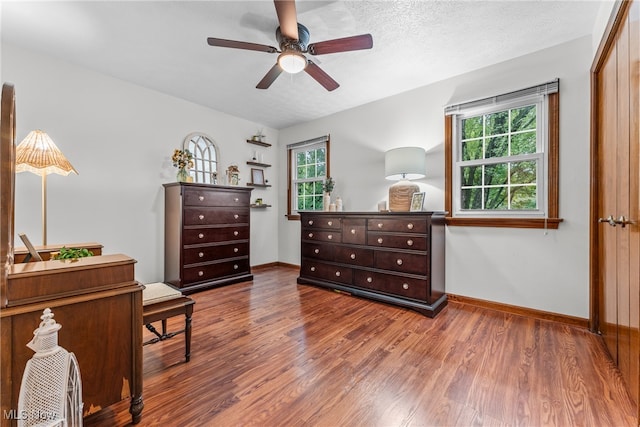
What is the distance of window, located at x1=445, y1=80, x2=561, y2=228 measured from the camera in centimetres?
244

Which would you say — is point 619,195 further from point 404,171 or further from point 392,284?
point 392,284

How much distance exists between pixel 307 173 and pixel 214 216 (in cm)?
178

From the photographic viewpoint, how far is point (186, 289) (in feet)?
10.3

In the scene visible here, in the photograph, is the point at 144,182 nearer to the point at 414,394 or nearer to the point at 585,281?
the point at 414,394

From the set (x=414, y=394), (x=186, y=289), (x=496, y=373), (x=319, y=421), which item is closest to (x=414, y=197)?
(x=496, y=373)

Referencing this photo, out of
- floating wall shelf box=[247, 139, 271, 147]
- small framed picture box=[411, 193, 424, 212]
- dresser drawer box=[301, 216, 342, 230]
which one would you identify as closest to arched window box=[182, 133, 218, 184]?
floating wall shelf box=[247, 139, 271, 147]

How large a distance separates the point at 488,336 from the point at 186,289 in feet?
10.3

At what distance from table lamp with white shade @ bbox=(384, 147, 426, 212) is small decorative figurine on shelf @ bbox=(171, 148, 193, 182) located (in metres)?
2.52

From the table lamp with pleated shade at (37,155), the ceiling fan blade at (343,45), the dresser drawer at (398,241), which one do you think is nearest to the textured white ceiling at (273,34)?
the ceiling fan blade at (343,45)

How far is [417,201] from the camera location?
296 cm

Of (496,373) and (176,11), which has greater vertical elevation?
(176,11)

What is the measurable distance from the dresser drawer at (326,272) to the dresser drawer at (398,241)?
49 centimetres

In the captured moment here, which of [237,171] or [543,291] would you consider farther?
[237,171]

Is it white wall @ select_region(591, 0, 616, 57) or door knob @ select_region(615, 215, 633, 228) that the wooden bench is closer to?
door knob @ select_region(615, 215, 633, 228)
